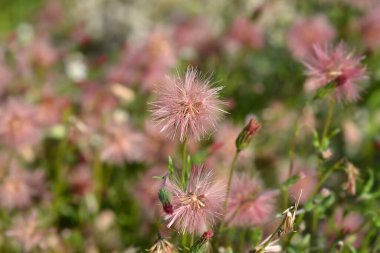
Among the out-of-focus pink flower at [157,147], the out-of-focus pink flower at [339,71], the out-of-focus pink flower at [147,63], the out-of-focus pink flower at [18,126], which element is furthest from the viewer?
the out-of-focus pink flower at [147,63]

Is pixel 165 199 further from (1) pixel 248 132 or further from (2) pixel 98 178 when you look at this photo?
(2) pixel 98 178

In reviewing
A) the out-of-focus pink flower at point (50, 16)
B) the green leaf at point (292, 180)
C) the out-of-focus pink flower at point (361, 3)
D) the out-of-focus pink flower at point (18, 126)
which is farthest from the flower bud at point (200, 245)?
the out-of-focus pink flower at point (50, 16)

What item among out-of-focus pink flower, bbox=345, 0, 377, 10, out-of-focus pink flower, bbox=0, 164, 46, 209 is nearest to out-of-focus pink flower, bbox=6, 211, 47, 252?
out-of-focus pink flower, bbox=0, 164, 46, 209

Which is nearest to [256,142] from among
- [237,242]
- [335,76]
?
[237,242]

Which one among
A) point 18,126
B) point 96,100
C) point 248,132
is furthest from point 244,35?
point 248,132

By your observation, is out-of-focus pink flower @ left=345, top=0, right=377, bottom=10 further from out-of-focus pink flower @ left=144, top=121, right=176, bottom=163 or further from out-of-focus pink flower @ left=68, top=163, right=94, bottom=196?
out-of-focus pink flower @ left=68, top=163, right=94, bottom=196

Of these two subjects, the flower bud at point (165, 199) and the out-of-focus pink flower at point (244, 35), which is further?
the out-of-focus pink flower at point (244, 35)

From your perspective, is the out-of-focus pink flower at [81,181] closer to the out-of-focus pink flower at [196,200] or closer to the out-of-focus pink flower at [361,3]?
the out-of-focus pink flower at [196,200]
